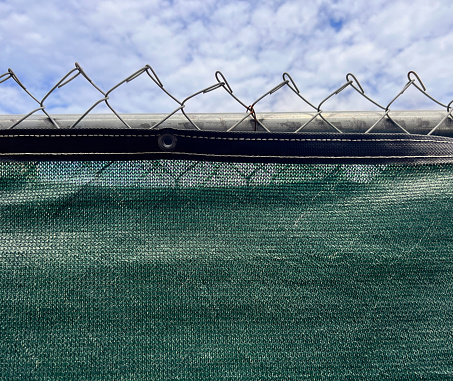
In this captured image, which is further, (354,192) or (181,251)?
(354,192)

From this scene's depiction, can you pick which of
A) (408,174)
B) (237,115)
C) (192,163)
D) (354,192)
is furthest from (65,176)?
(408,174)

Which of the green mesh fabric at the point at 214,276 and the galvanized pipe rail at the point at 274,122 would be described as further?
the galvanized pipe rail at the point at 274,122

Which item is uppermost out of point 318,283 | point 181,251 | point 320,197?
point 320,197

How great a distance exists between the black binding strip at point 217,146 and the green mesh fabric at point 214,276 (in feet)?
0.12

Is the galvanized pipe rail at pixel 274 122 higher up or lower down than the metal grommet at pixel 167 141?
higher up

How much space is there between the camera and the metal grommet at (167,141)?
137cm

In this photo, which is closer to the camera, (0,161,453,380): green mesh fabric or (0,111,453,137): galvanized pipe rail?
(0,161,453,380): green mesh fabric

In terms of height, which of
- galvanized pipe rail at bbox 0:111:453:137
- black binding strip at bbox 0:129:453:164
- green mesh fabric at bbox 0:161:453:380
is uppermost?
galvanized pipe rail at bbox 0:111:453:137

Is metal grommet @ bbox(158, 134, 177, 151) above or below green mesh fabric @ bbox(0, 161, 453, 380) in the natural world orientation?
above

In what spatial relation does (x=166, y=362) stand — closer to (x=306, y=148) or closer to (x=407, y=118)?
(x=306, y=148)

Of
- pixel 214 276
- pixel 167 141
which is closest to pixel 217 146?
pixel 167 141

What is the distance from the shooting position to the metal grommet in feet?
4.50

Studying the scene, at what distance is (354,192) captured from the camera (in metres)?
1.50

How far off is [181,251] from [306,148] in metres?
0.54
